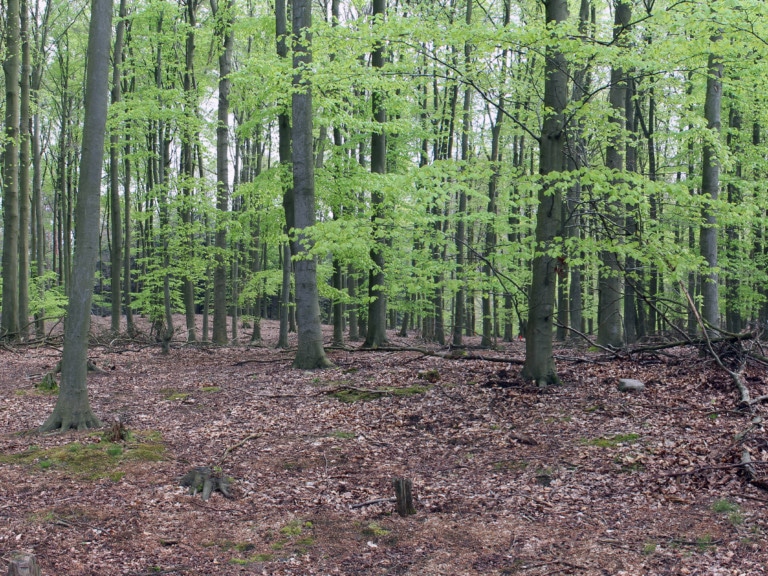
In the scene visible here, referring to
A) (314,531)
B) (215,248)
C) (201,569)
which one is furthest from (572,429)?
(215,248)

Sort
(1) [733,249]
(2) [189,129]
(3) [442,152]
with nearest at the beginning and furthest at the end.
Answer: (2) [189,129] → (1) [733,249] → (3) [442,152]

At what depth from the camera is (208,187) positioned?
15.8 meters

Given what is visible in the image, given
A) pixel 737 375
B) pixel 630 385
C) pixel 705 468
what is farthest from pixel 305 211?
pixel 705 468

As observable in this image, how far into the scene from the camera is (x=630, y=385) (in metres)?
8.08

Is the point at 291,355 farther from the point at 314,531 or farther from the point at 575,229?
the point at 314,531

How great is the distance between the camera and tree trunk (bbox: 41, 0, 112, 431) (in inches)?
273

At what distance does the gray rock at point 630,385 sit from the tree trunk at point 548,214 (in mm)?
908

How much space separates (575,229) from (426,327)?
47.2ft

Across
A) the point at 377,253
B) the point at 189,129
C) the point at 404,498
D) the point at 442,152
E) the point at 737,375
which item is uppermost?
the point at 442,152

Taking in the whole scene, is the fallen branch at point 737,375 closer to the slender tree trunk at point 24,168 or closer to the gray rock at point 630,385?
the gray rock at point 630,385

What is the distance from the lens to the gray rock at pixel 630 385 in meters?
8.04

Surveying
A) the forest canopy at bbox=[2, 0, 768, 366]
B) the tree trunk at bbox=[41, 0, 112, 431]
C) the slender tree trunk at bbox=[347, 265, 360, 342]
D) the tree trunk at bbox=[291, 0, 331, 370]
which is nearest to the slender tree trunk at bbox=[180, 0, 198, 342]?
the forest canopy at bbox=[2, 0, 768, 366]

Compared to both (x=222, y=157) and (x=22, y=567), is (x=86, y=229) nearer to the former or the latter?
(x=22, y=567)

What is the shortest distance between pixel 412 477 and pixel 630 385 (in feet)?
12.6
